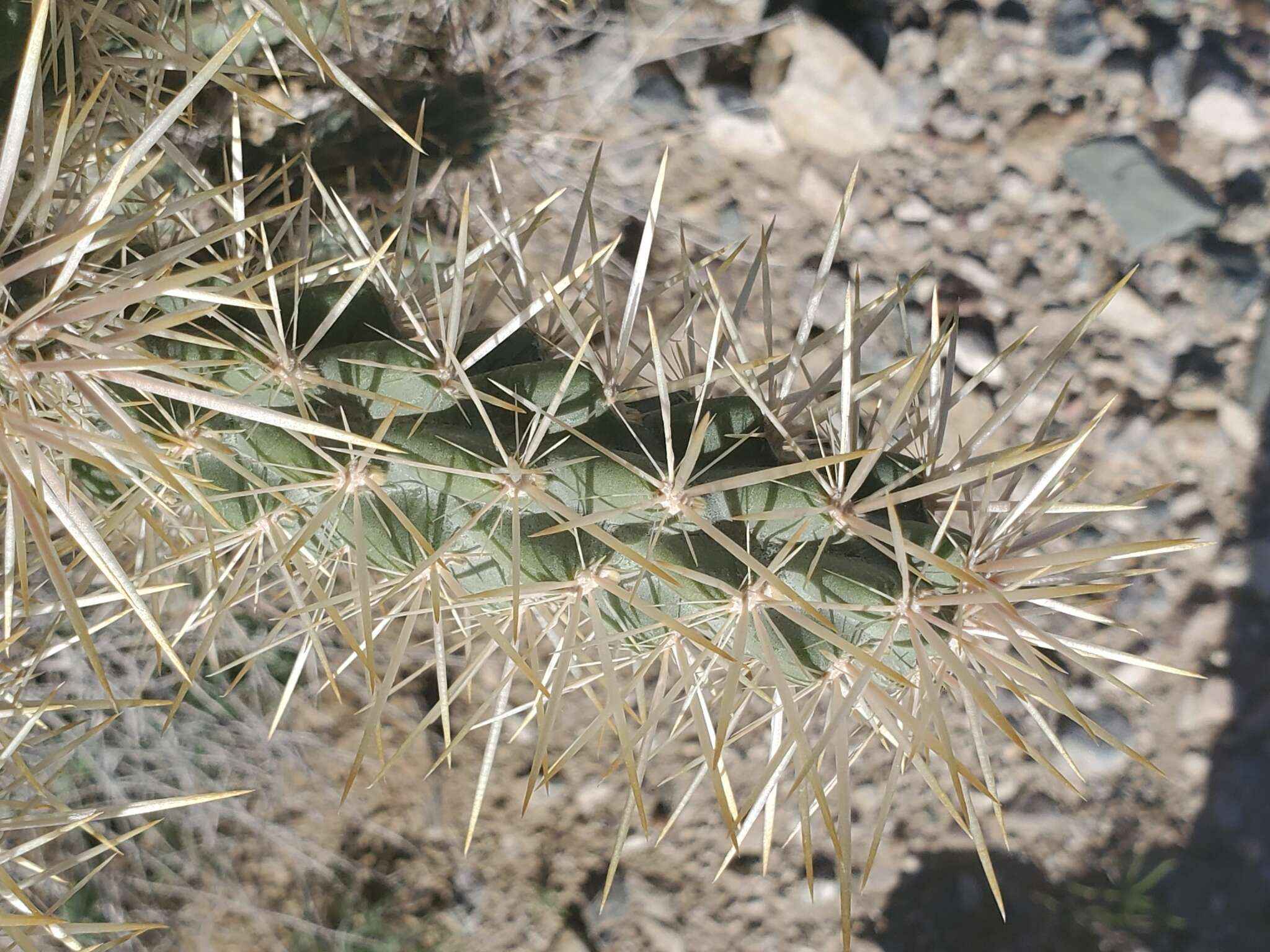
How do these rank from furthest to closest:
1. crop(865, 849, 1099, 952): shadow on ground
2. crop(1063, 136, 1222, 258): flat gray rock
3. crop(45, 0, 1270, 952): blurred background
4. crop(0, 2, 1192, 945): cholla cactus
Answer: crop(1063, 136, 1222, 258): flat gray rock < crop(865, 849, 1099, 952): shadow on ground < crop(45, 0, 1270, 952): blurred background < crop(0, 2, 1192, 945): cholla cactus

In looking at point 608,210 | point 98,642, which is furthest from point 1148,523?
point 98,642

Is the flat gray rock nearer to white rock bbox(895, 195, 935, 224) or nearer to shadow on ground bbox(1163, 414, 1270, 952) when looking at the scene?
white rock bbox(895, 195, 935, 224)

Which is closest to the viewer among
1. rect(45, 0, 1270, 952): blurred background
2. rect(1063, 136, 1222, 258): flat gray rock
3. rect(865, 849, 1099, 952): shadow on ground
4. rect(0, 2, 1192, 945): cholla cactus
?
rect(0, 2, 1192, 945): cholla cactus

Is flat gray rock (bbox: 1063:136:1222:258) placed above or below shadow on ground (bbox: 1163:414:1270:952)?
above

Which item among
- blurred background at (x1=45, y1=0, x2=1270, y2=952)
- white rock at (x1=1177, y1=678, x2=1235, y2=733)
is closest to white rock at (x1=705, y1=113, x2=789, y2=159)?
blurred background at (x1=45, y1=0, x2=1270, y2=952)

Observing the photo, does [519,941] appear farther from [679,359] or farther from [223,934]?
[679,359]

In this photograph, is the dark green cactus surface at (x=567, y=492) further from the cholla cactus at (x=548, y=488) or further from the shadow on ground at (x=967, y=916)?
the shadow on ground at (x=967, y=916)

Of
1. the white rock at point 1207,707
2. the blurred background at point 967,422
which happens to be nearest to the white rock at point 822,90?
the blurred background at point 967,422
